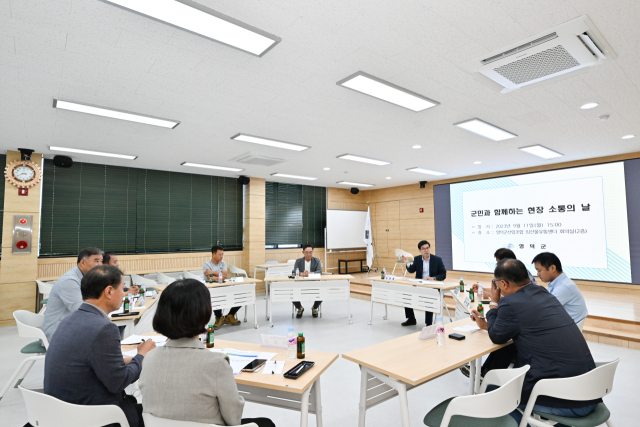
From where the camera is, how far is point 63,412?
1502 millimetres

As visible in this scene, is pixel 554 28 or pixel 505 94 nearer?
pixel 554 28

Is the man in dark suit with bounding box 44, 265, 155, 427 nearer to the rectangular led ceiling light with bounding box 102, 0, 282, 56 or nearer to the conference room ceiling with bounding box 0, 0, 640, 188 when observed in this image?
the rectangular led ceiling light with bounding box 102, 0, 282, 56

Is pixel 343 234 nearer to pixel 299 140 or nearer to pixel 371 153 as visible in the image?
pixel 371 153

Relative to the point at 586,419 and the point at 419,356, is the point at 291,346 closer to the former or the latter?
the point at 419,356

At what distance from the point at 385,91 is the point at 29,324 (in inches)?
179

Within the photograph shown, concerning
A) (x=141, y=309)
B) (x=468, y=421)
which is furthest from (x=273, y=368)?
(x=141, y=309)

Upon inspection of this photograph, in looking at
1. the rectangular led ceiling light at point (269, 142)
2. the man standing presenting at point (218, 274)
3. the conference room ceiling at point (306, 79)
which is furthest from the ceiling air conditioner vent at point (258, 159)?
the man standing presenting at point (218, 274)

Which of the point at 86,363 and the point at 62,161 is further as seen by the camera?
the point at 62,161

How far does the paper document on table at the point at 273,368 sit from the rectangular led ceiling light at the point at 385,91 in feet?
8.66

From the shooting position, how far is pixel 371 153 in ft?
21.3

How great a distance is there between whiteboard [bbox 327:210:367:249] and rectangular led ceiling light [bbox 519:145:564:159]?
5.91 m

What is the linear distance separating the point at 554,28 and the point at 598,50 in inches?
25.7

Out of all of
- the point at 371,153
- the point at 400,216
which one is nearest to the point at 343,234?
the point at 400,216

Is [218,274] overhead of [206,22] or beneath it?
beneath
